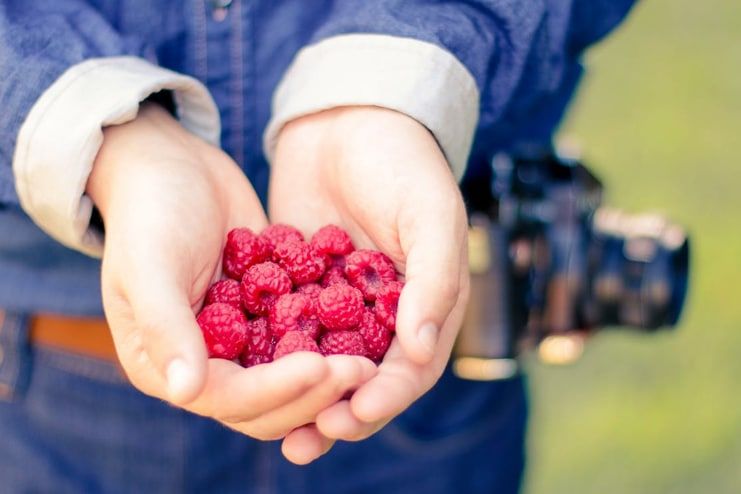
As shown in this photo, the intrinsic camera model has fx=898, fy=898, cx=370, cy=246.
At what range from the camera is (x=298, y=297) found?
37.6 inches

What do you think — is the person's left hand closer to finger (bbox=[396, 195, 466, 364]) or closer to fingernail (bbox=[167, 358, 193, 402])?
finger (bbox=[396, 195, 466, 364])

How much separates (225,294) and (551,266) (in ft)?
1.67

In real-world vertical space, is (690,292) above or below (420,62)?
below

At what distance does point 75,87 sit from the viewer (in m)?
0.92

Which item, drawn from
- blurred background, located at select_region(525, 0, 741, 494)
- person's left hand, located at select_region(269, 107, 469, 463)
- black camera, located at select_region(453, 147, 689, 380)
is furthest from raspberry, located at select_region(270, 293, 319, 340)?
blurred background, located at select_region(525, 0, 741, 494)

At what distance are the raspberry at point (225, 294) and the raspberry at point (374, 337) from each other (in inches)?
5.2

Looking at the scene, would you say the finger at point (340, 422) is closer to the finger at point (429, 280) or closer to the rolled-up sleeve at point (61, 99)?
the finger at point (429, 280)

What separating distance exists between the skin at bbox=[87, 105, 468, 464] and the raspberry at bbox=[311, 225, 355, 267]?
0.07 ft

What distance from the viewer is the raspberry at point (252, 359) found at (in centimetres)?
91

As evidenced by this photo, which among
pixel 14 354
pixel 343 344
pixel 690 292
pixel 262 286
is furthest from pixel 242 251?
pixel 690 292

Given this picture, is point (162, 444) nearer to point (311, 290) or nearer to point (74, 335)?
point (74, 335)

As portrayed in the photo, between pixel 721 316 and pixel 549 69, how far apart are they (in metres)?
1.71

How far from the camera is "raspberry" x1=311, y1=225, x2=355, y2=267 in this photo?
0.99 meters

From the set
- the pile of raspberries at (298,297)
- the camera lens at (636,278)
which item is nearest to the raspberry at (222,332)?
the pile of raspberries at (298,297)
